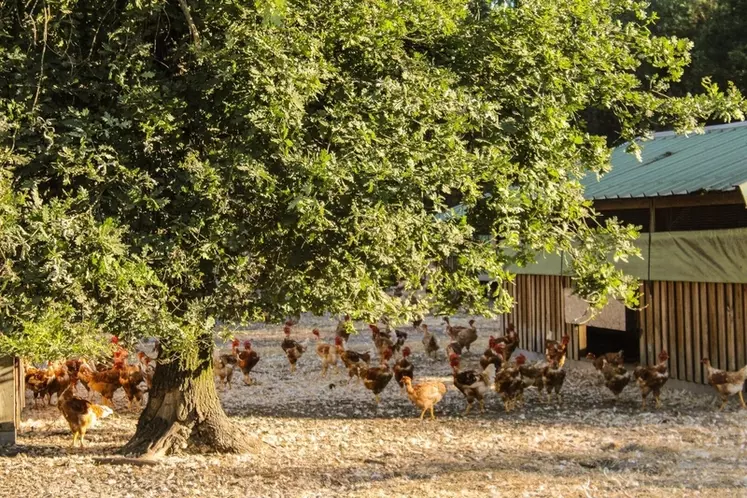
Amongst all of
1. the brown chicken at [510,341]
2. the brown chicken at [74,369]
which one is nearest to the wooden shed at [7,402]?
the brown chicken at [74,369]

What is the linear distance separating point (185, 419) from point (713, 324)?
25.2 ft

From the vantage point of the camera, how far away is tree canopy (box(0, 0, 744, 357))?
710 centimetres

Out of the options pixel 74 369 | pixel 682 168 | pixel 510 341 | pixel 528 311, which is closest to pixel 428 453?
pixel 74 369

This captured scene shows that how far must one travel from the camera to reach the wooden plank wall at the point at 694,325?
12602mm

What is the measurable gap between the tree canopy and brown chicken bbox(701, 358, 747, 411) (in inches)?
158

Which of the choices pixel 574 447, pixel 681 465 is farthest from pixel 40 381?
pixel 681 465

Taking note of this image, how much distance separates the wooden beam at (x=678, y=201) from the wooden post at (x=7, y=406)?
910 centimetres

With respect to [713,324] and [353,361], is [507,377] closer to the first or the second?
[713,324]

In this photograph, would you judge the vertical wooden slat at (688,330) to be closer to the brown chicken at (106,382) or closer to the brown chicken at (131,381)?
the brown chicken at (131,381)

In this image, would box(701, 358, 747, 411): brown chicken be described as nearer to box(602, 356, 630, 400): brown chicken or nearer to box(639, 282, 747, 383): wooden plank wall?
box(639, 282, 747, 383): wooden plank wall

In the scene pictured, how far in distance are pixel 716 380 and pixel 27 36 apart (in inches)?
368

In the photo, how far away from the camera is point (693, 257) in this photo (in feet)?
43.2

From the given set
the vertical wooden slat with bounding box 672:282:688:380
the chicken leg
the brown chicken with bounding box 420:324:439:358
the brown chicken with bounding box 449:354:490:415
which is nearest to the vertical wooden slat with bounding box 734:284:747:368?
the vertical wooden slat with bounding box 672:282:688:380

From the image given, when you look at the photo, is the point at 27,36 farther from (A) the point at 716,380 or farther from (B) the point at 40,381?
(A) the point at 716,380
